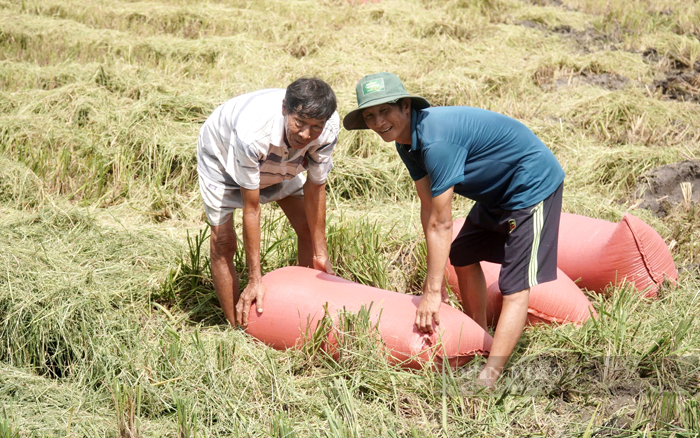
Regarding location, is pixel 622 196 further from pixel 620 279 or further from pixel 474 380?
pixel 474 380

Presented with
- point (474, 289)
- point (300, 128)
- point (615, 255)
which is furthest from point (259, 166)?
point (615, 255)

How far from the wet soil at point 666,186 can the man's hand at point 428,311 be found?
2.53 m

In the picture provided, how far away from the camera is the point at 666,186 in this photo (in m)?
4.63

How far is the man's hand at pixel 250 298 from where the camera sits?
9.59 feet

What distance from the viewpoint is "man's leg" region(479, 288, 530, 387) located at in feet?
8.57

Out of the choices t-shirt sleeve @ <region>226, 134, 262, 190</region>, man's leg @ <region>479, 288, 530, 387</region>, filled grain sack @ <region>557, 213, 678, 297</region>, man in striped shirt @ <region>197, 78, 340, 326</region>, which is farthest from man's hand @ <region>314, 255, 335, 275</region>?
filled grain sack @ <region>557, 213, 678, 297</region>

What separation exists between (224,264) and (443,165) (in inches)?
48.5

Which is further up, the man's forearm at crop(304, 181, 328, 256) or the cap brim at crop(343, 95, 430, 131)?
the cap brim at crop(343, 95, 430, 131)

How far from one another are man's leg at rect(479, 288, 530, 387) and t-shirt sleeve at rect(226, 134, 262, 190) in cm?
118

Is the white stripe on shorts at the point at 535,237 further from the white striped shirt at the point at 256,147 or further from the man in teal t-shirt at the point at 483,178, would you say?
the white striped shirt at the point at 256,147

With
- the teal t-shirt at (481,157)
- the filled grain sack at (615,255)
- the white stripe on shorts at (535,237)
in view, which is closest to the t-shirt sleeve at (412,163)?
the teal t-shirt at (481,157)

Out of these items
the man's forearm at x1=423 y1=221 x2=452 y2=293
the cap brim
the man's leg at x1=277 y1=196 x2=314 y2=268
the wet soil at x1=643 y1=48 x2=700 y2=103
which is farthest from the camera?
the wet soil at x1=643 y1=48 x2=700 y2=103

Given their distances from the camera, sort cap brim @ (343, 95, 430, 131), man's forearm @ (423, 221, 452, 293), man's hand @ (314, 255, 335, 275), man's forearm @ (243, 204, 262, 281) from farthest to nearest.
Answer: man's hand @ (314, 255, 335, 275) < man's forearm @ (243, 204, 262, 281) < man's forearm @ (423, 221, 452, 293) < cap brim @ (343, 95, 430, 131)

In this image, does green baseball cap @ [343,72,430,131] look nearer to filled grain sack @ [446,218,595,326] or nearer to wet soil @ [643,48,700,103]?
filled grain sack @ [446,218,595,326]
